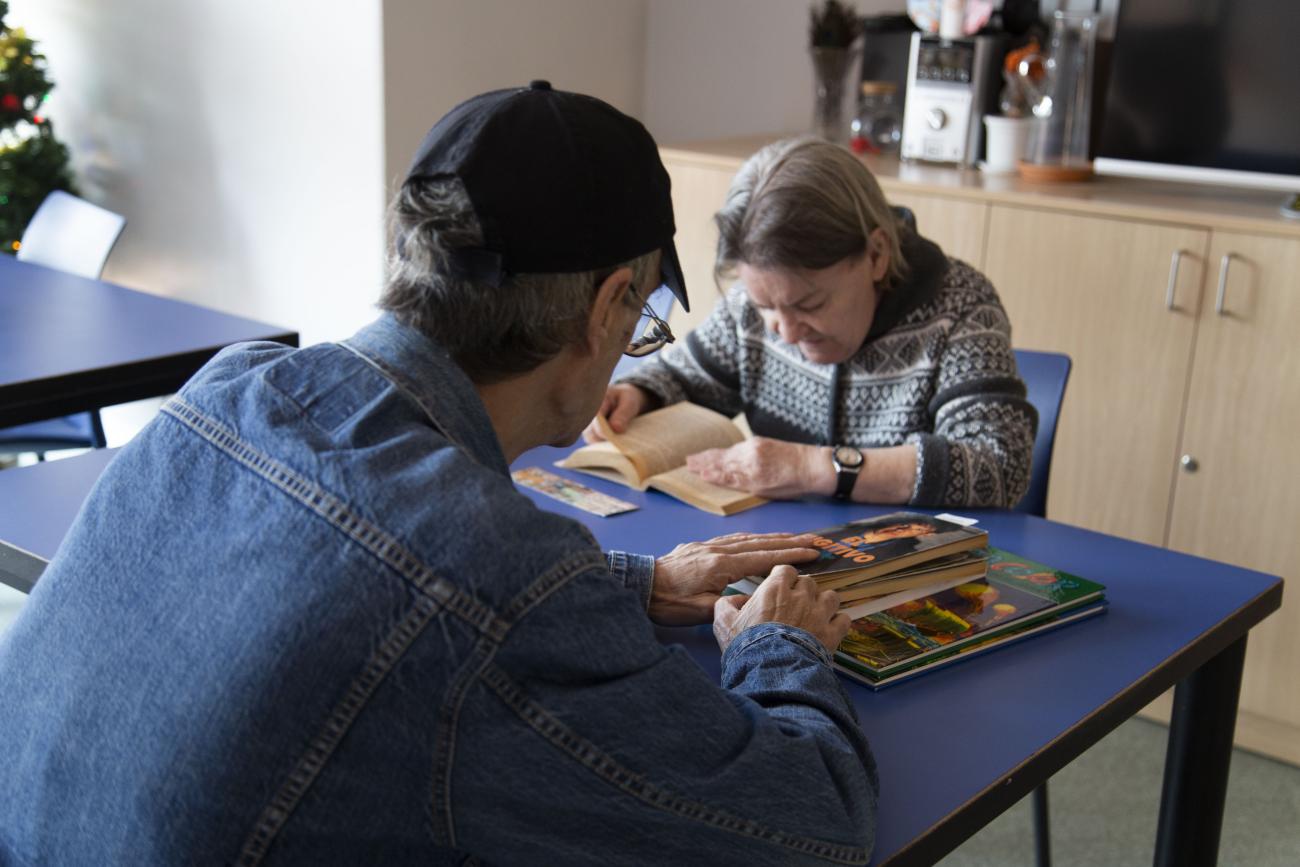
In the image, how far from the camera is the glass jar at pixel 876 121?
3.53 meters

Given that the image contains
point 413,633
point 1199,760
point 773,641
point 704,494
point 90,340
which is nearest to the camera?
point 413,633

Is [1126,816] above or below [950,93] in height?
below

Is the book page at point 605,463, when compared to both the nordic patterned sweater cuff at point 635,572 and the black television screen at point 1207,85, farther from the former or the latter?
the black television screen at point 1207,85

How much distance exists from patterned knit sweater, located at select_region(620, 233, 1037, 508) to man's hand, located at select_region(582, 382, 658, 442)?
0.03 metres

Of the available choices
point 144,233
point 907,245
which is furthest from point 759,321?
point 144,233

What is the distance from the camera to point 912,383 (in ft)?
6.78

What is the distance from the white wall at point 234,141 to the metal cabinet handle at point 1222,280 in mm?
1971

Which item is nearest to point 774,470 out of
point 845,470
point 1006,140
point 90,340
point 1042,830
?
point 845,470

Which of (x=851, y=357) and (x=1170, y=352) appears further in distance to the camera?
(x=1170, y=352)

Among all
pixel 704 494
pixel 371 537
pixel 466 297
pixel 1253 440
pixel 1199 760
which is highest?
pixel 466 297

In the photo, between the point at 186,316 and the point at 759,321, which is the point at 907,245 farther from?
the point at 186,316

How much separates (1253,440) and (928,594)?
5.09ft

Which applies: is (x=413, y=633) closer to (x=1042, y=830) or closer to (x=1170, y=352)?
(x=1042, y=830)

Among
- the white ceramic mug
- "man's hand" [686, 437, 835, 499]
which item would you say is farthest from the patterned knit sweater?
the white ceramic mug
